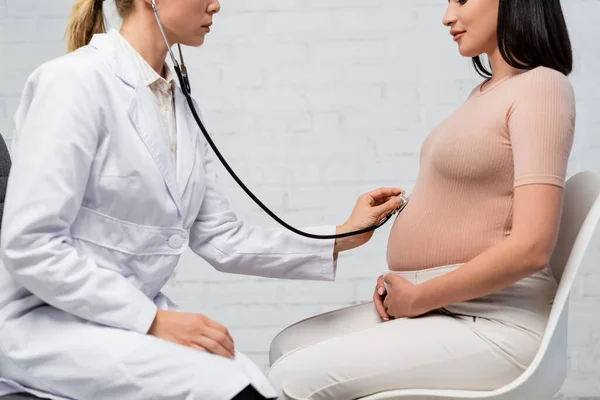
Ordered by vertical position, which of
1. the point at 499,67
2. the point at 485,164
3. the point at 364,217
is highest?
the point at 499,67

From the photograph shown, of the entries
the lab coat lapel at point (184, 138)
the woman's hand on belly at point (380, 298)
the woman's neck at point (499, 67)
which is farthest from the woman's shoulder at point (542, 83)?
the lab coat lapel at point (184, 138)

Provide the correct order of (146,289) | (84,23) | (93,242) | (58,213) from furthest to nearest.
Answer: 1. (84,23)
2. (146,289)
3. (93,242)
4. (58,213)

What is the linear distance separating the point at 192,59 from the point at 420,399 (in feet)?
5.26

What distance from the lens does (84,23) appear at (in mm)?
1571

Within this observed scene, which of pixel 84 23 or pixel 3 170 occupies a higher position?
pixel 84 23

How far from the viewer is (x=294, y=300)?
2658 mm

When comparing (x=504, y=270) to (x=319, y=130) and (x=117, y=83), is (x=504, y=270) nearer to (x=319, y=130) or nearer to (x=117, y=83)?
(x=117, y=83)

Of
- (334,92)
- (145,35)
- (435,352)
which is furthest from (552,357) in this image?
(334,92)

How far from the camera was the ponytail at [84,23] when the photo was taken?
61.2 inches

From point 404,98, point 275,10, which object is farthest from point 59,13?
point 404,98

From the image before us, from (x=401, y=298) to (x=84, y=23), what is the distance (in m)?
0.83

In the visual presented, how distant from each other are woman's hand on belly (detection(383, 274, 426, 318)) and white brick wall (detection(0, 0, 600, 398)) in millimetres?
1105

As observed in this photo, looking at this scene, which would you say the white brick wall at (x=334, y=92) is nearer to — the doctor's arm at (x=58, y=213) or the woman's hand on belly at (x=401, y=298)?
the woman's hand on belly at (x=401, y=298)

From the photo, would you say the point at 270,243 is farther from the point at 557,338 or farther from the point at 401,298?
the point at 557,338
